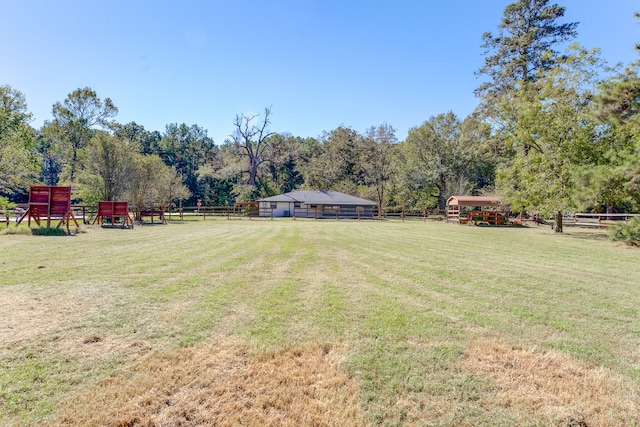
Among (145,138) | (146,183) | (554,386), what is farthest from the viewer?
(145,138)

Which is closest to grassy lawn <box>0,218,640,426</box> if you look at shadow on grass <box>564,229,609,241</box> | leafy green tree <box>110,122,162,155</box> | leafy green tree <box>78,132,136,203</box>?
shadow on grass <box>564,229,609,241</box>

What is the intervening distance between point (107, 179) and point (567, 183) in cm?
2767

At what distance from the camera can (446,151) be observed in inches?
1582

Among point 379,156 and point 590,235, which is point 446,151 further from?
point 590,235

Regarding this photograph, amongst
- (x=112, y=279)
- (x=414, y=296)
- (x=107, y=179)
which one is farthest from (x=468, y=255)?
(x=107, y=179)

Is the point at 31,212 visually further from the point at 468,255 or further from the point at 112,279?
the point at 468,255

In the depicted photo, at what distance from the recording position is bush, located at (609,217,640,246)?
11.5m

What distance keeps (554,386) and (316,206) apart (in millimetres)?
37084

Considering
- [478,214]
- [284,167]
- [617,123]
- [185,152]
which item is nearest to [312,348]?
[617,123]

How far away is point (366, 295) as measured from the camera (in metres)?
4.90

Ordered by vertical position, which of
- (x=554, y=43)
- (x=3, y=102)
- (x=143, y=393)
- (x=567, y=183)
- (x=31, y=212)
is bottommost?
(x=143, y=393)

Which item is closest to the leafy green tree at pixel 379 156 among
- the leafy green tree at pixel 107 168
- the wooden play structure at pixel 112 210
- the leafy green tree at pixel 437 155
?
the leafy green tree at pixel 437 155

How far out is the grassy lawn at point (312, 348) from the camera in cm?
234

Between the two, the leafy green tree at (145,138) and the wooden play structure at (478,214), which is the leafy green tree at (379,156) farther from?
the leafy green tree at (145,138)
